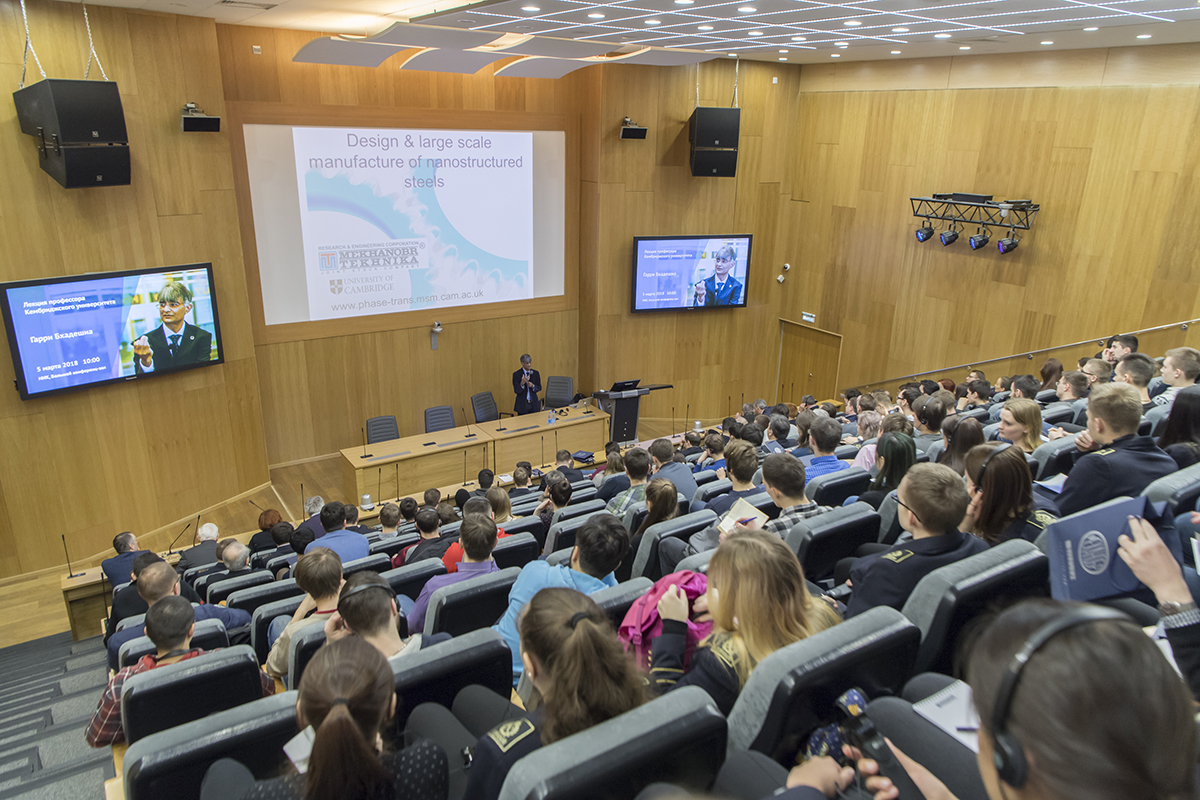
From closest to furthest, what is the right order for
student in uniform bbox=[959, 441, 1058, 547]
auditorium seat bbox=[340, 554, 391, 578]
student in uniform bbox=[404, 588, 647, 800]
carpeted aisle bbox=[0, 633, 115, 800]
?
student in uniform bbox=[404, 588, 647, 800] → student in uniform bbox=[959, 441, 1058, 547] → carpeted aisle bbox=[0, 633, 115, 800] → auditorium seat bbox=[340, 554, 391, 578]

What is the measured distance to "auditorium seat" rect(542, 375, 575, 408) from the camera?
10.6m

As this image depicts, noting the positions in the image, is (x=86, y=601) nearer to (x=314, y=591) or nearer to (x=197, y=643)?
(x=197, y=643)

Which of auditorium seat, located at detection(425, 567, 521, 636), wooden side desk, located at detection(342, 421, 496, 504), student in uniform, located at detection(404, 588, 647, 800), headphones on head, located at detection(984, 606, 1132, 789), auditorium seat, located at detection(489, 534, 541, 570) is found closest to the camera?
headphones on head, located at detection(984, 606, 1132, 789)

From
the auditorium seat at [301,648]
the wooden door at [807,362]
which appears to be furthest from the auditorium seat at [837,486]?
the wooden door at [807,362]

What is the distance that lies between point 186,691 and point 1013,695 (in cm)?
255

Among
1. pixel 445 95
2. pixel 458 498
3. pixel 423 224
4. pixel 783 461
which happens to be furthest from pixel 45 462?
pixel 783 461

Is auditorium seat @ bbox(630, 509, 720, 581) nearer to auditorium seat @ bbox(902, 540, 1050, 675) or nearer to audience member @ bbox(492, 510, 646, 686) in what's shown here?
audience member @ bbox(492, 510, 646, 686)

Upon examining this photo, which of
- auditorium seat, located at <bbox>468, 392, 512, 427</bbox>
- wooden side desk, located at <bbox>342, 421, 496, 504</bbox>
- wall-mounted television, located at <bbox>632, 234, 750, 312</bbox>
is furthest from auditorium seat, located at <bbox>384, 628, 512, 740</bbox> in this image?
wall-mounted television, located at <bbox>632, 234, 750, 312</bbox>

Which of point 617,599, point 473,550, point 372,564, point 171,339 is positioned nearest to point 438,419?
point 171,339

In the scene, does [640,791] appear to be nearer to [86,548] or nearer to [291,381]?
[86,548]

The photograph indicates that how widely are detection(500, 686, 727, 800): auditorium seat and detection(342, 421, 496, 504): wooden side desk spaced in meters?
7.44

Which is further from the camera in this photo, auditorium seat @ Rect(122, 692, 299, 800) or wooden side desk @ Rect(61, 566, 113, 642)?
wooden side desk @ Rect(61, 566, 113, 642)

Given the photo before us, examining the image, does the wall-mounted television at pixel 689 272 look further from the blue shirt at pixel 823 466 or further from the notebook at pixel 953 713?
the notebook at pixel 953 713

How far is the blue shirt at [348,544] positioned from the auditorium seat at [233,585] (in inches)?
16.2
